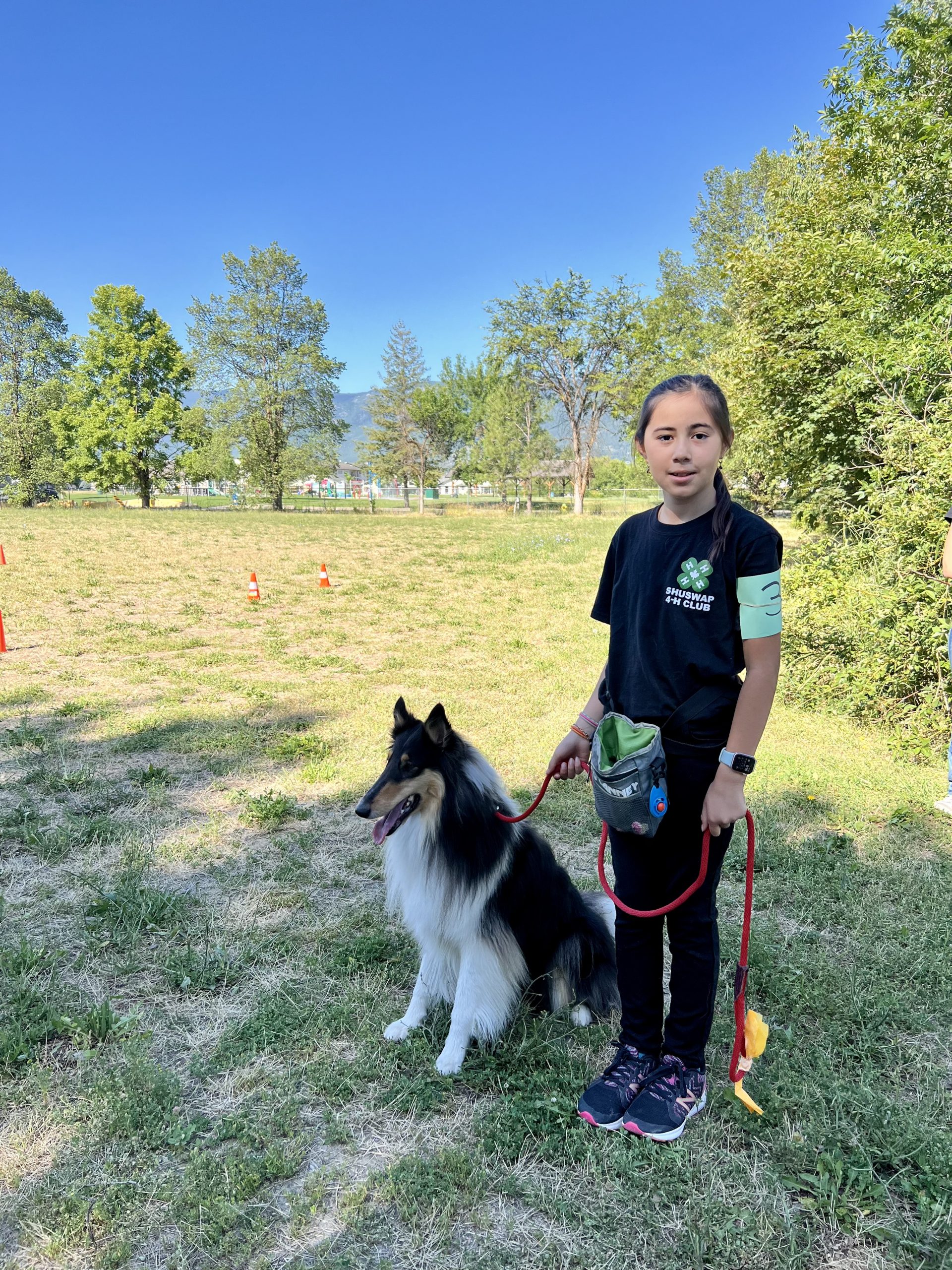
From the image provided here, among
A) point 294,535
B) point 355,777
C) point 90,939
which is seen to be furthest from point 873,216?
point 294,535

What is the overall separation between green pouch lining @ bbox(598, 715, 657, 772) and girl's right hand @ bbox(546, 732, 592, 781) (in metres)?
0.33

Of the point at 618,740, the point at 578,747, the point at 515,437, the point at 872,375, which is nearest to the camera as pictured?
the point at 618,740

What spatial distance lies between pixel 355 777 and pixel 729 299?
2139cm

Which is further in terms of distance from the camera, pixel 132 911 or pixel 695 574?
Answer: pixel 132 911

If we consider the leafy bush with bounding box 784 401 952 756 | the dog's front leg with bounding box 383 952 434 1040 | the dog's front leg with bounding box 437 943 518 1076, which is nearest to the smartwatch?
the dog's front leg with bounding box 437 943 518 1076

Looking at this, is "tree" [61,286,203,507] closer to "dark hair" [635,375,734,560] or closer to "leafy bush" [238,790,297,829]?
"leafy bush" [238,790,297,829]

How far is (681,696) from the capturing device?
208 cm

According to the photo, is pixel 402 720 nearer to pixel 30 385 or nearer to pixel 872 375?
pixel 872 375

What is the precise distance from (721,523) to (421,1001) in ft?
7.38

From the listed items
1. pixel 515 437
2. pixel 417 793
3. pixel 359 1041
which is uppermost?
pixel 515 437

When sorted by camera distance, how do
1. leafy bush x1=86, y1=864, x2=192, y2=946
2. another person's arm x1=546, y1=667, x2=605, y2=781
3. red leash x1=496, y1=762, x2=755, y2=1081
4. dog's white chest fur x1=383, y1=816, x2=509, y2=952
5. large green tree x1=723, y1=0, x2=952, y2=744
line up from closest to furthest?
1. red leash x1=496, y1=762, x2=755, y2=1081
2. another person's arm x1=546, y1=667, x2=605, y2=781
3. dog's white chest fur x1=383, y1=816, x2=509, y2=952
4. leafy bush x1=86, y1=864, x2=192, y2=946
5. large green tree x1=723, y1=0, x2=952, y2=744

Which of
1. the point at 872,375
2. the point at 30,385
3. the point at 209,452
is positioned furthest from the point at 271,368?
the point at 872,375

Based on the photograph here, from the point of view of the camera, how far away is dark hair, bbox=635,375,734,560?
1.94 m

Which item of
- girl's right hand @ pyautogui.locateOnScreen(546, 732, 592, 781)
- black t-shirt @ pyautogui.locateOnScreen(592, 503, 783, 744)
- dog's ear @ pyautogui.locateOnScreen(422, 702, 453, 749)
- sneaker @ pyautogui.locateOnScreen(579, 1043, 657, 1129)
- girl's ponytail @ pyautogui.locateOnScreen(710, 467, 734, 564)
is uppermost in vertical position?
girl's ponytail @ pyautogui.locateOnScreen(710, 467, 734, 564)
